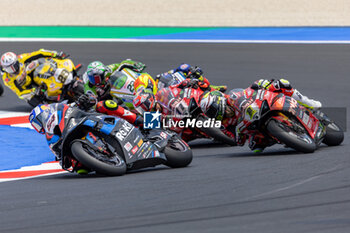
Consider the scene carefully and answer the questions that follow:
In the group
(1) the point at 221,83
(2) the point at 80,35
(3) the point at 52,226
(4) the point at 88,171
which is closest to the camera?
(3) the point at 52,226

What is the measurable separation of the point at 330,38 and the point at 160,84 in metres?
12.8

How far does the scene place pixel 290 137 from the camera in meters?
9.84

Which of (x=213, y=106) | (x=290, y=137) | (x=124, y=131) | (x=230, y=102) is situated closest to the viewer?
(x=124, y=131)

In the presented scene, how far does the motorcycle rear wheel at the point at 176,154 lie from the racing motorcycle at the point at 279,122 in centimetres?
118

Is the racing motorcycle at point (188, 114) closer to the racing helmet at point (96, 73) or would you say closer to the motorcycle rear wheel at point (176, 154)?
the racing helmet at point (96, 73)

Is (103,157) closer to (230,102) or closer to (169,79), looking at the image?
(230,102)

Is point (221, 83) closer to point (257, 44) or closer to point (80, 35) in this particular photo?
point (257, 44)

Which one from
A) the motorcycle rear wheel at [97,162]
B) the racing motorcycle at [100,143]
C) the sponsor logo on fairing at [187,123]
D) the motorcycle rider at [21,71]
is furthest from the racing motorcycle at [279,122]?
the motorcycle rider at [21,71]

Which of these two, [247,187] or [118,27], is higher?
[247,187]

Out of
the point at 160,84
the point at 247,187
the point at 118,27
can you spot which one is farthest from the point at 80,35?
the point at 247,187

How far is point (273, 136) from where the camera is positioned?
9992 mm

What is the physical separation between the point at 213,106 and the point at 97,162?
3.65 meters

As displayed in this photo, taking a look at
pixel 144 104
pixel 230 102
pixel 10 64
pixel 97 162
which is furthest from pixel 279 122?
pixel 10 64

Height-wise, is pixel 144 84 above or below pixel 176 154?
below
